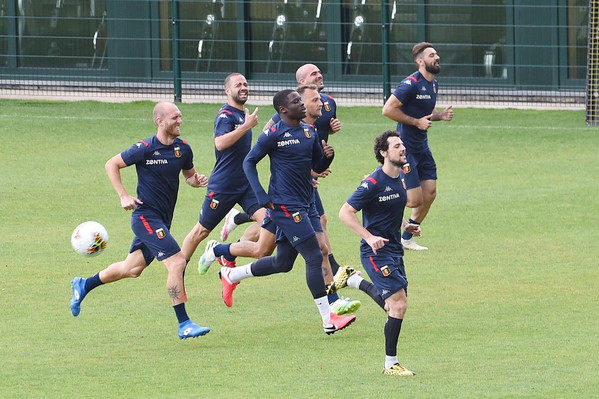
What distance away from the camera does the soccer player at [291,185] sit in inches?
434

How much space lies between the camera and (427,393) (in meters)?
9.07

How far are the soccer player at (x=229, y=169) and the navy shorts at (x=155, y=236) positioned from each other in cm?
131

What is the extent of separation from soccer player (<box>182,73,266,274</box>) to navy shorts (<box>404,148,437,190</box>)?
7.81 feet

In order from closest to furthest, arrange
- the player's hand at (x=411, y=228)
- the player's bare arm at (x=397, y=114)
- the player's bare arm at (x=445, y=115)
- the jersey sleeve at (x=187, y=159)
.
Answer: the jersey sleeve at (x=187, y=159), the player's hand at (x=411, y=228), the player's bare arm at (x=445, y=115), the player's bare arm at (x=397, y=114)

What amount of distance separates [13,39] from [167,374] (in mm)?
18281

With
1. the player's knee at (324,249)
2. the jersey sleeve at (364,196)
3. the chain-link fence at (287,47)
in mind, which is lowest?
the player's knee at (324,249)

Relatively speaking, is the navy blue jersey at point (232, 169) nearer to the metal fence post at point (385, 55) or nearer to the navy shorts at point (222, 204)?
the navy shorts at point (222, 204)

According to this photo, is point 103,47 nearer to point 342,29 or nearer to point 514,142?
point 342,29

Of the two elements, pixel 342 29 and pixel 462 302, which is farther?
pixel 342 29

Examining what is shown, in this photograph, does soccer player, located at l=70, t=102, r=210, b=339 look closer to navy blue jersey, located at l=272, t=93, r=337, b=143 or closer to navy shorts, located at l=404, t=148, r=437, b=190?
navy blue jersey, located at l=272, t=93, r=337, b=143

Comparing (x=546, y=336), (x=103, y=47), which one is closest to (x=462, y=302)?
(x=546, y=336)

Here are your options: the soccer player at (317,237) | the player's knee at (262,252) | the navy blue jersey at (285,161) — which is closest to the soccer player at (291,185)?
the navy blue jersey at (285,161)

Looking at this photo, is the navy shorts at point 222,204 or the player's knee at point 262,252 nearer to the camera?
the player's knee at point 262,252

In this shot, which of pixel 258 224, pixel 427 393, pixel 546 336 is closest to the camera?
pixel 427 393
